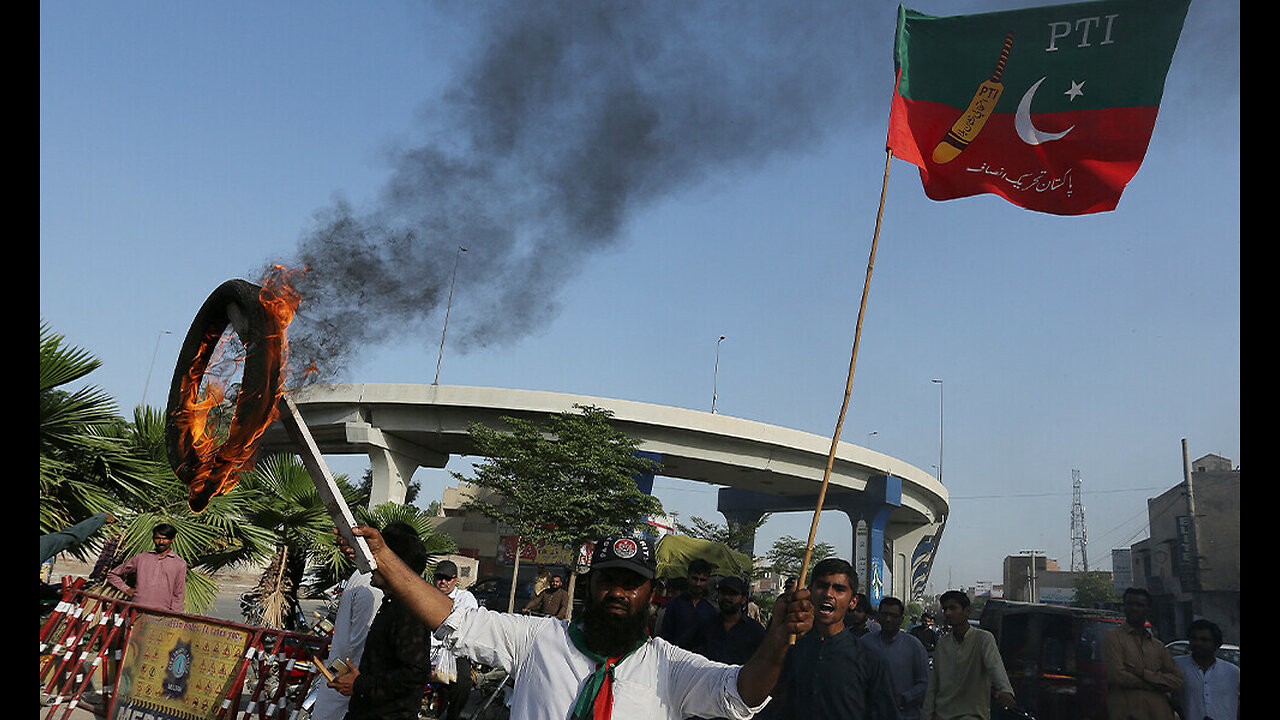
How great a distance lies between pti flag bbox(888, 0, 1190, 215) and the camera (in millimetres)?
6414

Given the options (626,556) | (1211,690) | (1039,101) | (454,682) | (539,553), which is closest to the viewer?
(626,556)

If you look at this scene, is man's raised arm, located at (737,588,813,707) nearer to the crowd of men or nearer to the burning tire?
the crowd of men

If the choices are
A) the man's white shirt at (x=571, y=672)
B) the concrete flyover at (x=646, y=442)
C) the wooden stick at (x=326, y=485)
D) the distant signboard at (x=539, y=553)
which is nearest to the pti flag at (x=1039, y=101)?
the man's white shirt at (x=571, y=672)

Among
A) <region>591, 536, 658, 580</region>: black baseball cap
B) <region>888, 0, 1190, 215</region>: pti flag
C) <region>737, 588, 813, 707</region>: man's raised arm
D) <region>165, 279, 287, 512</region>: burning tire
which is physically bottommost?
<region>737, 588, 813, 707</region>: man's raised arm

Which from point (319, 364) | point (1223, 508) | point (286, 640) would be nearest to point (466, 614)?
point (319, 364)

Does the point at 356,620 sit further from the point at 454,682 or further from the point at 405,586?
the point at 405,586

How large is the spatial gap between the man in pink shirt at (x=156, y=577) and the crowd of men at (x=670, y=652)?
0.04 ft

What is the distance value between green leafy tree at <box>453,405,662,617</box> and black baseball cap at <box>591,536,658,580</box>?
25.0 meters

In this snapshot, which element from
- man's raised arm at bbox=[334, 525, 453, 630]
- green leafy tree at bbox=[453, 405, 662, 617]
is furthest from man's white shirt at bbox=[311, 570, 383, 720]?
green leafy tree at bbox=[453, 405, 662, 617]

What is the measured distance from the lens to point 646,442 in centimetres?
3709

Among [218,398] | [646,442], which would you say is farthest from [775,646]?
[646,442]

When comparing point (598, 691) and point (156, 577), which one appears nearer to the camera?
point (598, 691)

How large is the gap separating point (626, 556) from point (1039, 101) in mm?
5683
